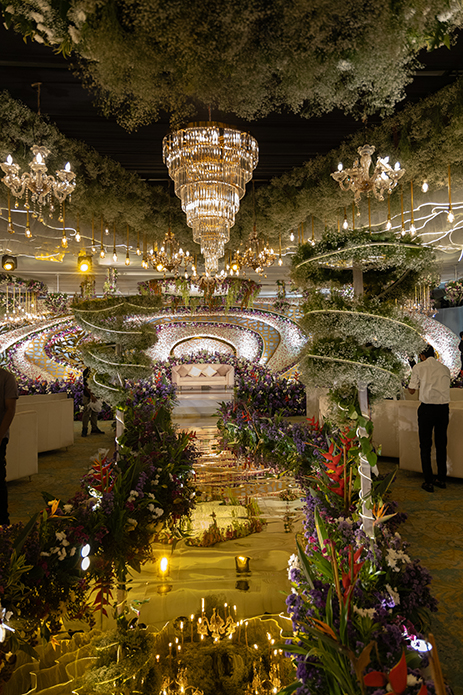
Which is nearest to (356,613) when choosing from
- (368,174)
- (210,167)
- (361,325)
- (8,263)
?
(361,325)

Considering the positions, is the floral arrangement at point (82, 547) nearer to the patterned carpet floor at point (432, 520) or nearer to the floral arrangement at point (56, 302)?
the patterned carpet floor at point (432, 520)

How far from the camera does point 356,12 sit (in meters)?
1.83

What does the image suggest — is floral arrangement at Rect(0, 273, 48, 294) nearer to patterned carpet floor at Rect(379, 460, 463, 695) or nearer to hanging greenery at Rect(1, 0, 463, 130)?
patterned carpet floor at Rect(379, 460, 463, 695)

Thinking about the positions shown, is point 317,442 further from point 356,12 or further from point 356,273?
point 356,12

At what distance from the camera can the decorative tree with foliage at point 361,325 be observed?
92.4 inches

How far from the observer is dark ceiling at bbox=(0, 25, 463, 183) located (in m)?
3.71

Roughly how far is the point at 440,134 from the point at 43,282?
38.2 ft

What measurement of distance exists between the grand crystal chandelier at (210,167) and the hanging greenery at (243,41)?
1.58 meters

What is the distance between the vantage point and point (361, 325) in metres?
2.38

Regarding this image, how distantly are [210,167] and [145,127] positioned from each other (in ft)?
4.99

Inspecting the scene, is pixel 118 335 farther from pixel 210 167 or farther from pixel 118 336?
pixel 210 167

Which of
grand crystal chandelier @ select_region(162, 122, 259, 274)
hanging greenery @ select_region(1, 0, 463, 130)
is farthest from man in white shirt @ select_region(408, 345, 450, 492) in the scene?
hanging greenery @ select_region(1, 0, 463, 130)

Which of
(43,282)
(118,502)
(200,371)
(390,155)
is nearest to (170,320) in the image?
(200,371)

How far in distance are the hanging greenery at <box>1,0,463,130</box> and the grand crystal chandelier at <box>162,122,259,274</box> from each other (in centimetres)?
158
